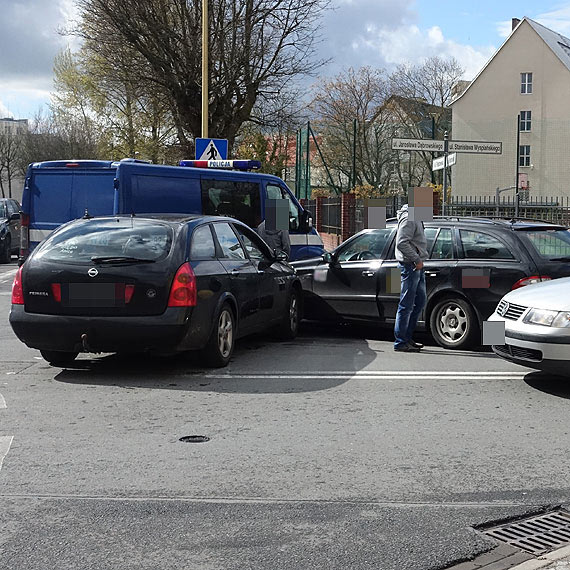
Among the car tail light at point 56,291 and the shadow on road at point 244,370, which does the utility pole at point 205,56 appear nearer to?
the shadow on road at point 244,370

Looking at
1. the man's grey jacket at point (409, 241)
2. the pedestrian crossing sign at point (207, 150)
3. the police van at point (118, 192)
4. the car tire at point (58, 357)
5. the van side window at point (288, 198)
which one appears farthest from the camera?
the pedestrian crossing sign at point (207, 150)

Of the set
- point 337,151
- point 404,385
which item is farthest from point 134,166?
point 337,151

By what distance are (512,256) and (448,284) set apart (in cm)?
75

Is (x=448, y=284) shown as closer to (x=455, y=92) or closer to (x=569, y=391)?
(x=569, y=391)

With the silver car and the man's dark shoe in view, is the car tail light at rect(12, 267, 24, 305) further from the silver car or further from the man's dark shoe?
the silver car

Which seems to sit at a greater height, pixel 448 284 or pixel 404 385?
pixel 448 284

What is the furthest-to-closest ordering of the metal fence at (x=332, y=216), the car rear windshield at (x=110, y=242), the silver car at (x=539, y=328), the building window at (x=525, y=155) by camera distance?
the building window at (x=525, y=155), the metal fence at (x=332, y=216), the car rear windshield at (x=110, y=242), the silver car at (x=539, y=328)

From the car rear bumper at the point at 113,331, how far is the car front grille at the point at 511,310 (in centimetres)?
274

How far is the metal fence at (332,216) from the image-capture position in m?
27.1

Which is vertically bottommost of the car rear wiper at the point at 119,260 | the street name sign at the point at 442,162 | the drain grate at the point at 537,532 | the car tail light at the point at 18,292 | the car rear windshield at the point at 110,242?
the drain grate at the point at 537,532

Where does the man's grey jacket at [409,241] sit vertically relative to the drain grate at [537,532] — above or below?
above

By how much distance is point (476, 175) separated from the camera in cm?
5531

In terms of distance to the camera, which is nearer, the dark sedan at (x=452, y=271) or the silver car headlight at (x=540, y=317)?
the silver car headlight at (x=540, y=317)

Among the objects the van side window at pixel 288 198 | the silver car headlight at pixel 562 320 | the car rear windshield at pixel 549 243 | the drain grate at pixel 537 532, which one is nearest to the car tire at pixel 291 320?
the car rear windshield at pixel 549 243
